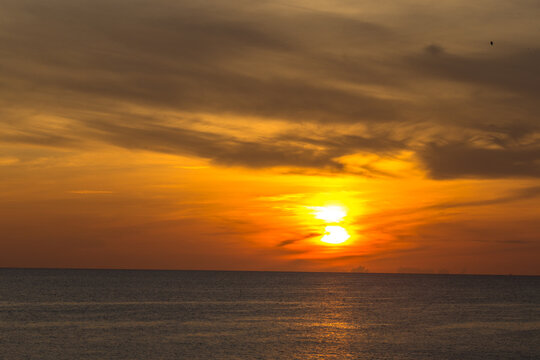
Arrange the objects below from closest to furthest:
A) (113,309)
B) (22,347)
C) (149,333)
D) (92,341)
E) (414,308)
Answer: (22,347)
(92,341)
(149,333)
(113,309)
(414,308)

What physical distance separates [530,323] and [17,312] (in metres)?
91.2

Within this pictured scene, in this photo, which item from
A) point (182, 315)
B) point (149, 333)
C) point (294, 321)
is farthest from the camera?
point (182, 315)

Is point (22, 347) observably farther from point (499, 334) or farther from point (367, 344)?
point (499, 334)

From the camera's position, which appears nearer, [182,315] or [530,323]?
[530,323]

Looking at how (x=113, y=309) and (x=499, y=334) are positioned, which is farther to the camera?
(x=113, y=309)

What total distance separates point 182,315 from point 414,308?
178 ft

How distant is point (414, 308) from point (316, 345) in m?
66.7

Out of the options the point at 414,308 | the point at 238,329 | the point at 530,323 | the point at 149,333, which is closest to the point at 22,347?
the point at 149,333

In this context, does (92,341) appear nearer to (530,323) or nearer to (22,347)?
(22,347)

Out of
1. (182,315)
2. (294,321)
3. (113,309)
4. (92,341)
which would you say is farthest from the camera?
(113,309)

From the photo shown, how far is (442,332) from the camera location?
83.8 metres

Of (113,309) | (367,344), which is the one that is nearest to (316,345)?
(367,344)

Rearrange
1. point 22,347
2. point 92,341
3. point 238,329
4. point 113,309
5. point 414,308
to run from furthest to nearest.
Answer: point 414,308 < point 113,309 < point 238,329 < point 92,341 < point 22,347

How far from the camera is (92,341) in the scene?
2751 inches
